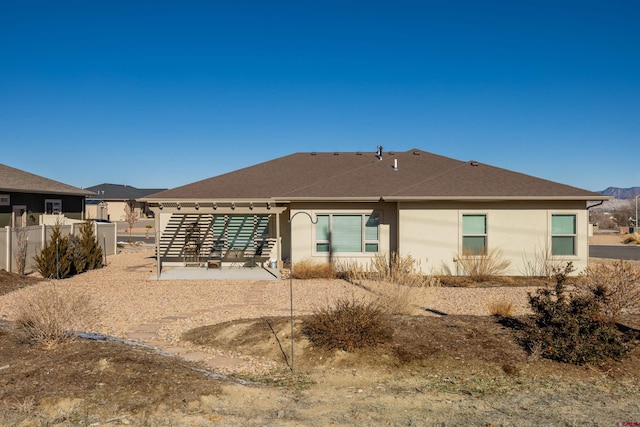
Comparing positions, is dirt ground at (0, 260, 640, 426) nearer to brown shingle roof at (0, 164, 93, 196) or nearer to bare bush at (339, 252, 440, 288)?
bare bush at (339, 252, 440, 288)

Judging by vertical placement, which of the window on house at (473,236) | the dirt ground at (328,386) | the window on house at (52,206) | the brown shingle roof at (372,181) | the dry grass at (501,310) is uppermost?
the brown shingle roof at (372,181)

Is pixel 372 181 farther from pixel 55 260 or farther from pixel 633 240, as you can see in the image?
pixel 633 240

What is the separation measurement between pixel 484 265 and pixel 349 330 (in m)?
9.75

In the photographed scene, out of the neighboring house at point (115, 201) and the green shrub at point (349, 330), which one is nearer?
the green shrub at point (349, 330)

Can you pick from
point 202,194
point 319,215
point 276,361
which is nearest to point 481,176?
point 319,215

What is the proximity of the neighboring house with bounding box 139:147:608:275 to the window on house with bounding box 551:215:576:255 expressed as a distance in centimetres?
3

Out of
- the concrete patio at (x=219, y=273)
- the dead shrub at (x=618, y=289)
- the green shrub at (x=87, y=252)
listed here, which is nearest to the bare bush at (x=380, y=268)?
the concrete patio at (x=219, y=273)

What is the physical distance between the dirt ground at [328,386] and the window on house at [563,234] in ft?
31.1

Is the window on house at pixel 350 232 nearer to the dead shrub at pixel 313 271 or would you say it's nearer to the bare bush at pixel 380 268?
the bare bush at pixel 380 268

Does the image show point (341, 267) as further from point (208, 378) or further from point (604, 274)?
point (208, 378)

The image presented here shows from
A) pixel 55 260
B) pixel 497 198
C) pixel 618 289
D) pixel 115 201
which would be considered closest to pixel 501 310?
pixel 618 289

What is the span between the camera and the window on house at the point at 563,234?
16.9 m

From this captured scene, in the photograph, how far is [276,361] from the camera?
777 cm

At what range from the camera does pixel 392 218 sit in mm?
17859
